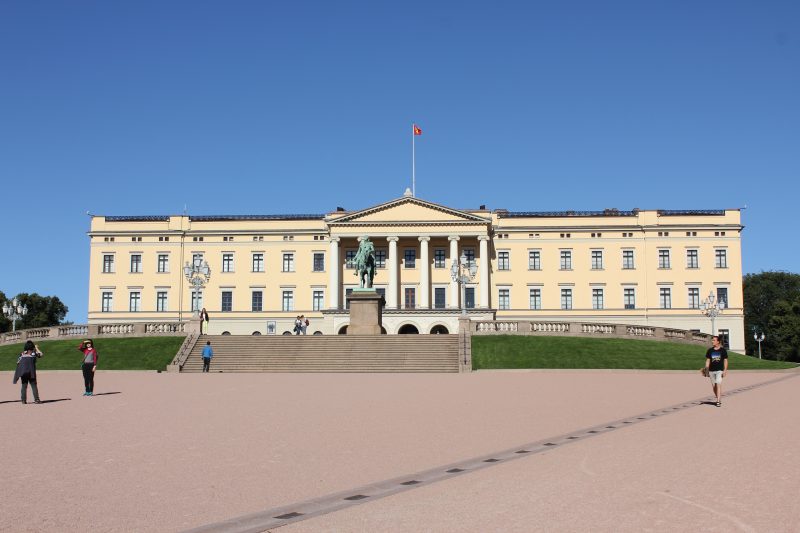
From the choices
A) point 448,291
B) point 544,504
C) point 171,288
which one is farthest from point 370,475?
point 171,288

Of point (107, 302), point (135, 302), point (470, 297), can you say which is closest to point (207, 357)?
point (470, 297)

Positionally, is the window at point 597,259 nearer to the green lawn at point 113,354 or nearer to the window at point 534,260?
the window at point 534,260

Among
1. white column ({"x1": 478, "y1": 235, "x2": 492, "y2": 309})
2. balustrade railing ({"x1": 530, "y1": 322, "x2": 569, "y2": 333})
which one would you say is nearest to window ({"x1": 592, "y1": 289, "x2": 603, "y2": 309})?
white column ({"x1": 478, "y1": 235, "x2": 492, "y2": 309})

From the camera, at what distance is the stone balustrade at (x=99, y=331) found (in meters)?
56.0

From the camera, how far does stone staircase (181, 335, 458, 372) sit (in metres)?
44.8

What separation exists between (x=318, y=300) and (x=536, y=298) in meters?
24.9

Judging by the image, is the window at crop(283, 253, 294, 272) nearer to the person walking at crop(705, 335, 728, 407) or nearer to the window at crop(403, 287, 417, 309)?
the window at crop(403, 287, 417, 309)

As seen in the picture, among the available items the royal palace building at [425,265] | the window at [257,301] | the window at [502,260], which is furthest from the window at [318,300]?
the window at [502,260]

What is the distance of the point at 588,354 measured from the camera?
49.0 meters

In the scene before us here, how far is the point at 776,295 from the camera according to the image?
425 feet

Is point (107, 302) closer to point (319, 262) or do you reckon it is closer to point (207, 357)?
point (319, 262)

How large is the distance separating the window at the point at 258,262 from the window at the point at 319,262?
6156mm

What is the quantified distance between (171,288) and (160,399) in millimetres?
69612

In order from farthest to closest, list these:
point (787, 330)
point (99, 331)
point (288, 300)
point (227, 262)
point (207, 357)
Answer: point (787, 330), point (227, 262), point (288, 300), point (99, 331), point (207, 357)
